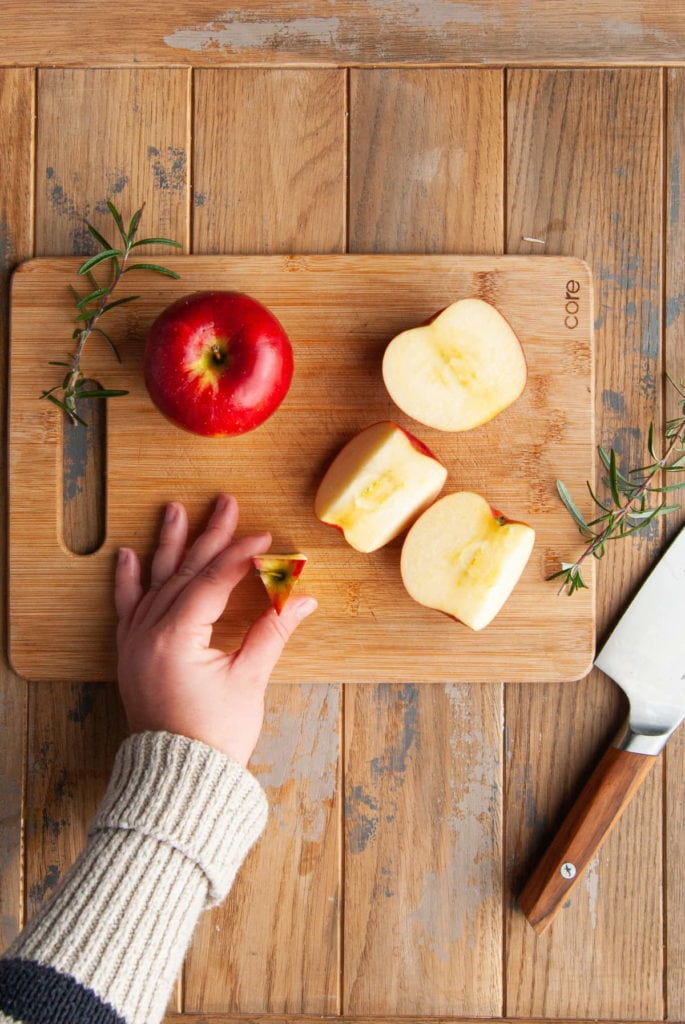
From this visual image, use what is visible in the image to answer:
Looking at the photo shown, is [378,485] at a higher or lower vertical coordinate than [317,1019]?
higher

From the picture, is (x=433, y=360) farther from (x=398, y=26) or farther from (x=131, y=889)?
(x=131, y=889)

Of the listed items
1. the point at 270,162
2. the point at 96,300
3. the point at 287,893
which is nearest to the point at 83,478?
the point at 96,300

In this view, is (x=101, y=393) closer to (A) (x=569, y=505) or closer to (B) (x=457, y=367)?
(B) (x=457, y=367)

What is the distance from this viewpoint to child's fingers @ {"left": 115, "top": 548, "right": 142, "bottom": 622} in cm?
88

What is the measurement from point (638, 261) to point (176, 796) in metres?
0.75

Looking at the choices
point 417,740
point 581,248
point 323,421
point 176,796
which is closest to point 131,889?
point 176,796

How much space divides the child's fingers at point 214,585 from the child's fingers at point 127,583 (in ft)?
0.17

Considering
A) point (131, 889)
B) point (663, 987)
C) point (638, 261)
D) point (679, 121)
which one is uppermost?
point (679, 121)

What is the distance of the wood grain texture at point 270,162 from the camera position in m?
0.92

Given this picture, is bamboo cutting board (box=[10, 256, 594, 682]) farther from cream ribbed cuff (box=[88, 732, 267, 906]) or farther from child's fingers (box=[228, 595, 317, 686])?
cream ribbed cuff (box=[88, 732, 267, 906])

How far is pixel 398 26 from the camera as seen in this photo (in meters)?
0.91

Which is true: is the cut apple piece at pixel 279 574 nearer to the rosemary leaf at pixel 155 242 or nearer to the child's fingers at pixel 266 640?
the child's fingers at pixel 266 640

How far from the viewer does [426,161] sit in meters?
0.92

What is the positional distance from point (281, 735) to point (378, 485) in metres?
0.31
